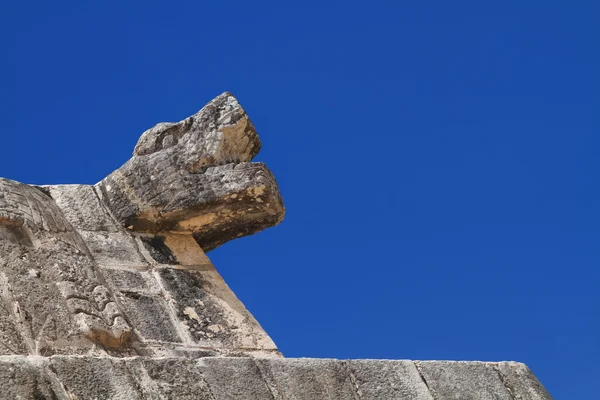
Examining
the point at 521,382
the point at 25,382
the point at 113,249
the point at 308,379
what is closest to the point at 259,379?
Result: the point at 308,379

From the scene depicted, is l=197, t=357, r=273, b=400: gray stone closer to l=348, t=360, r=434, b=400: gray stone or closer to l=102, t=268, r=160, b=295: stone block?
l=348, t=360, r=434, b=400: gray stone

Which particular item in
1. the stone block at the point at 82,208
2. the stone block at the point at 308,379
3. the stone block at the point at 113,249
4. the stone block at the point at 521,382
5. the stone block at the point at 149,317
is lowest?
the stone block at the point at 521,382

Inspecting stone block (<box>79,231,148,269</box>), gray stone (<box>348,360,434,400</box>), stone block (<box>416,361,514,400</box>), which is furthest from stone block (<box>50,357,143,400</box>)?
stone block (<box>79,231,148,269</box>)

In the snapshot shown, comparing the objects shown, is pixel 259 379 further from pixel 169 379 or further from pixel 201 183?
pixel 201 183

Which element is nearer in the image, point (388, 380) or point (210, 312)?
point (388, 380)

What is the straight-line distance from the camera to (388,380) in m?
4.58

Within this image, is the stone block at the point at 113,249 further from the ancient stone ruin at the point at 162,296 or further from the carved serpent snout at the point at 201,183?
the carved serpent snout at the point at 201,183

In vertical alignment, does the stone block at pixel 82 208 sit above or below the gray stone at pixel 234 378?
above

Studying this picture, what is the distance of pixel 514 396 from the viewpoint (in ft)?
16.6

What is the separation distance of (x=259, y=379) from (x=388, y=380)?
2.37 ft

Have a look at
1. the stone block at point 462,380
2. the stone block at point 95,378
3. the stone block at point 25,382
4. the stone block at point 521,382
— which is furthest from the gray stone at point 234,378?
the stone block at point 521,382

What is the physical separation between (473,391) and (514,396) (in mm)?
299

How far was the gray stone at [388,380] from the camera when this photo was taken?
4484mm

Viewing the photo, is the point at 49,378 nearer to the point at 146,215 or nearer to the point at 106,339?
the point at 106,339
